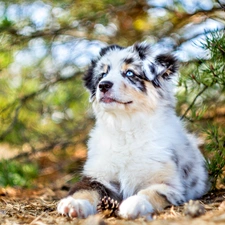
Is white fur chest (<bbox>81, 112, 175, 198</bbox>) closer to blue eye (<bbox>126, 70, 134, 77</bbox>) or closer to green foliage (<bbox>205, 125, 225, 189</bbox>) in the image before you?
blue eye (<bbox>126, 70, 134, 77</bbox>)

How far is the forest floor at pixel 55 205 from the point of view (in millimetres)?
2578

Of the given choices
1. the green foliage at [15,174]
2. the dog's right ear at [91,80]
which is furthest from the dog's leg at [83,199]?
the green foliage at [15,174]

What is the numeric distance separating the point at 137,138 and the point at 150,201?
75cm

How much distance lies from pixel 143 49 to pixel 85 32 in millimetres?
1839

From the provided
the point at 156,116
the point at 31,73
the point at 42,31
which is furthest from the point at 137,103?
the point at 31,73

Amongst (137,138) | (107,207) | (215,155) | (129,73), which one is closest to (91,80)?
(129,73)

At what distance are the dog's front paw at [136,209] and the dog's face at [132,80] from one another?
92cm

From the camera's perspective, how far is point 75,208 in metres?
3.08

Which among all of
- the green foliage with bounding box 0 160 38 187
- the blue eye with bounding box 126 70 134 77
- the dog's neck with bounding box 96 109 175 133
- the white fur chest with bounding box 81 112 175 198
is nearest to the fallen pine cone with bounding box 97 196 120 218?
the white fur chest with bounding box 81 112 175 198

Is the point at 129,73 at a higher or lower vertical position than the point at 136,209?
higher

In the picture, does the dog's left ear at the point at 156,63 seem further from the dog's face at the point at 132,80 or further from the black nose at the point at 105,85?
the black nose at the point at 105,85

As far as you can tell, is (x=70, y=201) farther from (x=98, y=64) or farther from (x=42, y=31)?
(x=42, y=31)

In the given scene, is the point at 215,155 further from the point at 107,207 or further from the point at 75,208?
the point at 75,208

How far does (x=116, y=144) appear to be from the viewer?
381 centimetres
